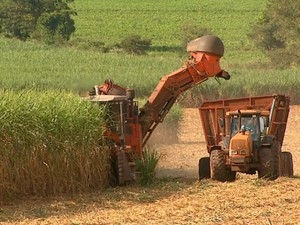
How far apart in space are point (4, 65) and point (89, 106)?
102 ft

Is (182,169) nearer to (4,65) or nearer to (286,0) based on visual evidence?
(4,65)

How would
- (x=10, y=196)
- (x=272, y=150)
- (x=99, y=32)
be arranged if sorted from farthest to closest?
(x=99, y=32) < (x=272, y=150) < (x=10, y=196)

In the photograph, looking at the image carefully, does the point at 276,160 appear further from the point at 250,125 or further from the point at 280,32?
the point at 280,32

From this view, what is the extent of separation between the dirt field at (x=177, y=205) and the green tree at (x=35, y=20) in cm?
4948

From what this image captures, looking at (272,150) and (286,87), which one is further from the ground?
(286,87)

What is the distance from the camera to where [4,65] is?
47406 millimetres

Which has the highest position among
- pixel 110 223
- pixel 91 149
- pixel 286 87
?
pixel 286 87

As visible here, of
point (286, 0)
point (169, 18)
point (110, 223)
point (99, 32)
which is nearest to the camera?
point (110, 223)

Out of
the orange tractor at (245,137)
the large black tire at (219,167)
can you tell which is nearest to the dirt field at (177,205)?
the large black tire at (219,167)

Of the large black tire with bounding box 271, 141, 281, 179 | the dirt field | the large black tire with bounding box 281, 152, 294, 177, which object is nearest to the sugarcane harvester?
the dirt field

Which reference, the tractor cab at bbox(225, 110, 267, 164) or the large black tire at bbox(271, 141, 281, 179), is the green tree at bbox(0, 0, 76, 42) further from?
the large black tire at bbox(271, 141, 281, 179)

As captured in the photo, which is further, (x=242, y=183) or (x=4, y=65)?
(x=4, y=65)

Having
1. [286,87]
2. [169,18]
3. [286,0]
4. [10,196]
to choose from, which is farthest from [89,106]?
[169,18]

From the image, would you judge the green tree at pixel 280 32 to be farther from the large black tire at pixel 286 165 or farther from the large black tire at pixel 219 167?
the large black tire at pixel 219 167
